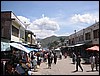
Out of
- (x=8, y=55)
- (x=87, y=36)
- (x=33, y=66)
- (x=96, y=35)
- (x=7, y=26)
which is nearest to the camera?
(x=33, y=66)

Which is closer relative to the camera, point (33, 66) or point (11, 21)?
point (33, 66)

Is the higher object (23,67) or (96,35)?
(96,35)

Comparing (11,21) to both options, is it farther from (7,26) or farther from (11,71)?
(11,71)

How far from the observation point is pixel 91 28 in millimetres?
42156

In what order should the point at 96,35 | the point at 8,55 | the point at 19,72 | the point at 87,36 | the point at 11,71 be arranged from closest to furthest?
1. the point at 19,72
2. the point at 11,71
3. the point at 8,55
4. the point at 96,35
5. the point at 87,36

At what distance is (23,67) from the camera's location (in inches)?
610

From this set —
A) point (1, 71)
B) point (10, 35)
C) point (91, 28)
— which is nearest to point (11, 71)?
point (1, 71)

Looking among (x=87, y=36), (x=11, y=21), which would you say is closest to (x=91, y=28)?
(x=87, y=36)

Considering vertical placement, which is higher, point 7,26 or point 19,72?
point 7,26

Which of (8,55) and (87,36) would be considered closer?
(8,55)

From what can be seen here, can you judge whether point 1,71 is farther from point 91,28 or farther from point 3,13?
point 91,28

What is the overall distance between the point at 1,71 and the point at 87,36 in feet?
110

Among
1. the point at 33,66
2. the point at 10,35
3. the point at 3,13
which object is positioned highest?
the point at 3,13

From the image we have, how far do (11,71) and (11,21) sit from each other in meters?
12.5
